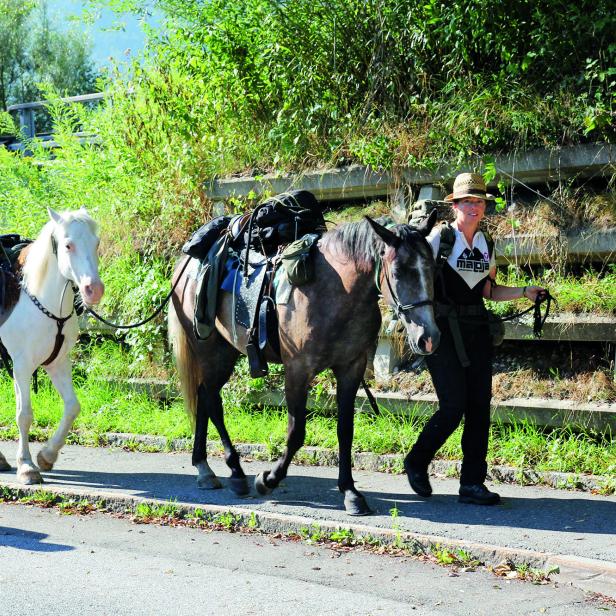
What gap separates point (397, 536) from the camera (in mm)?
6129

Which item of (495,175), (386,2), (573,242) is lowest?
(573,242)

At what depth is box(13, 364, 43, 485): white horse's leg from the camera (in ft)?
26.7

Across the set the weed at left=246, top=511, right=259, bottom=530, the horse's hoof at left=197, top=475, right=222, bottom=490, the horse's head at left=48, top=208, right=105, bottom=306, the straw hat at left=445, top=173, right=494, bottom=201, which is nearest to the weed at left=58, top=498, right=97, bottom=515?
the horse's hoof at left=197, top=475, right=222, bottom=490

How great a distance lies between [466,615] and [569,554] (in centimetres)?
106

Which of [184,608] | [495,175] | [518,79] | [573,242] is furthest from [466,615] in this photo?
[518,79]

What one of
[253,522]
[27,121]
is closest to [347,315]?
[253,522]

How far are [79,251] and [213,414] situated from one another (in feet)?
5.49

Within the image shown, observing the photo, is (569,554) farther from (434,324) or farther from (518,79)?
(518,79)

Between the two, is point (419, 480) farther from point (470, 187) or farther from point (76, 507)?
point (76, 507)

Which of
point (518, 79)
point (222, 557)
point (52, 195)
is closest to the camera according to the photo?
point (222, 557)

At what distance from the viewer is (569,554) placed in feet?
18.6

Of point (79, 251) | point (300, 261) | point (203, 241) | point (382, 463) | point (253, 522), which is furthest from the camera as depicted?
→ point (382, 463)

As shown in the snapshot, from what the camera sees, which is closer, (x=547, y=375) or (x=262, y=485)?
(x=262, y=485)

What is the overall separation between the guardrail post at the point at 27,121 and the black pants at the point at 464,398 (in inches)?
609
